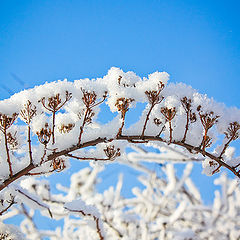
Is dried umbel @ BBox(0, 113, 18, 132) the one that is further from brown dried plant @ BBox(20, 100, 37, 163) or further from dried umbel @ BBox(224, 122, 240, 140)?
dried umbel @ BBox(224, 122, 240, 140)

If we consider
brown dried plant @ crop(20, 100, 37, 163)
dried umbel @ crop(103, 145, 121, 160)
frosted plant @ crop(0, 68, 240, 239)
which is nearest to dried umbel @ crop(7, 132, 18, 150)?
frosted plant @ crop(0, 68, 240, 239)

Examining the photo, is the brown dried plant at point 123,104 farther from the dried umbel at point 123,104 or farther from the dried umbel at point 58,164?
the dried umbel at point 58,164

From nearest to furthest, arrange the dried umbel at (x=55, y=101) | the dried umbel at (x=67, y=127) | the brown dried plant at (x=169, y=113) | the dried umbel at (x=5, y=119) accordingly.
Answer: the dried umbel at (x=5, y=119), the dried umbel at (x=55, y=101), the brown dried plant at (x=169, y=113), the dried umbel at (x=67, y=127)

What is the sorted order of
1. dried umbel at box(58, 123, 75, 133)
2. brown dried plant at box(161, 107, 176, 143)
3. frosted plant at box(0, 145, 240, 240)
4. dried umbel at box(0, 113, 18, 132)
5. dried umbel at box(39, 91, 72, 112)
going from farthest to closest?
frosted plant at box(0, 145, 240, 240) < dried umbel at box(58, 123, 75, 133) < brown dried plant at box(161, 107, 176, 143) < dried umbel at box(39, 91, 72, 112) < dried umbel at box(0, 113, 18, 132)

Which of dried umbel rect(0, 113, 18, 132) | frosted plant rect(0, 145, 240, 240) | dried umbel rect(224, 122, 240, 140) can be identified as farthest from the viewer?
frosted plant rect(0, 145, 240, 240)

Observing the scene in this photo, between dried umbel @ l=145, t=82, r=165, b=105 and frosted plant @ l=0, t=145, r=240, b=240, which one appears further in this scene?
frosted plant @ l=0, t=145, r=240, b=240

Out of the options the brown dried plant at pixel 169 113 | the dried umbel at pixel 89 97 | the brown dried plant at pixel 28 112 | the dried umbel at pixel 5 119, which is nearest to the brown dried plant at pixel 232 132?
the brown dried plant at pixel 169 113

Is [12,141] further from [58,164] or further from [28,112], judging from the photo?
[28,112]

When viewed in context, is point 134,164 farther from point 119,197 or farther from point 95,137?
point 95,137

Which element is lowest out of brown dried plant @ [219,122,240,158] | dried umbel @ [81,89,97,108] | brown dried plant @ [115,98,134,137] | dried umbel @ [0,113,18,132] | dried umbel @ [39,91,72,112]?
dried umbel @ [0,113,18,132]

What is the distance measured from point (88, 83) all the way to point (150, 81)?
15.8 inches

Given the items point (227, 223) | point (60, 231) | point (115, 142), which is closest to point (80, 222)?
point (60, 231)

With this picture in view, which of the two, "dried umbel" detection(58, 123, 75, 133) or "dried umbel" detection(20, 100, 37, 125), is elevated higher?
"dried umbel" detection(58, 123, 75, 133)

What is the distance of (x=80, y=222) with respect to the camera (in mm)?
5641
